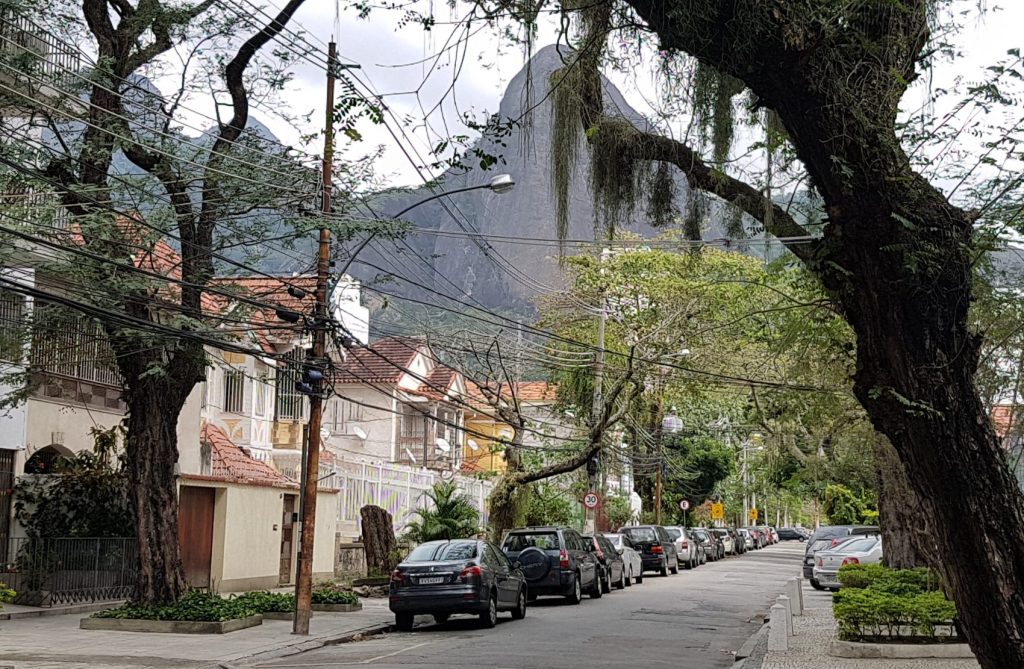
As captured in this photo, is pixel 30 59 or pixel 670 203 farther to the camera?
pixel 30 59

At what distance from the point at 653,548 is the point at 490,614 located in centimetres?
2260

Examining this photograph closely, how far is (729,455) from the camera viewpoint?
64.4m

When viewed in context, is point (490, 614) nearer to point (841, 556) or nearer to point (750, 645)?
point (750, 645)

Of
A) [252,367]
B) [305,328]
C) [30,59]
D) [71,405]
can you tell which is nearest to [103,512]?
[71,405]

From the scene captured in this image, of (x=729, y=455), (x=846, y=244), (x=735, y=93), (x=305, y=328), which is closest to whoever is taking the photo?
(x=846, y=244)

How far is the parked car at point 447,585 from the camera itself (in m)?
19.2

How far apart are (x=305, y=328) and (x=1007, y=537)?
13.4 m

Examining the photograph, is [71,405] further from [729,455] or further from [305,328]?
[729,455]

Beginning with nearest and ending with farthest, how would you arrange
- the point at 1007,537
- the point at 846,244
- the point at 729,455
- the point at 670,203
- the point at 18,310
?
the point at 1007,537 → the point at 846,244 → the point at 670,203 → the point at 18,310 → the point at 729,455

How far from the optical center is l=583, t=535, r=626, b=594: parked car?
29484 millimetres

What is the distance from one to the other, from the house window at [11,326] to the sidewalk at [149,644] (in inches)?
176

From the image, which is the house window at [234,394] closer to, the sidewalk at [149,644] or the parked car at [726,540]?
the sidewalk at [149,644]

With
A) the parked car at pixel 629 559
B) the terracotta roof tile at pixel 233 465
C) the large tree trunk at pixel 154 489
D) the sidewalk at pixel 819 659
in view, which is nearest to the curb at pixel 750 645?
the sidewalk at pixel 819 659

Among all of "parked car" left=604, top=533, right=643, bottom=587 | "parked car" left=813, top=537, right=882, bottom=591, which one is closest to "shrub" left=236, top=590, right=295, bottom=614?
"parked car" left=604, top=533, right=643, bottom=587
